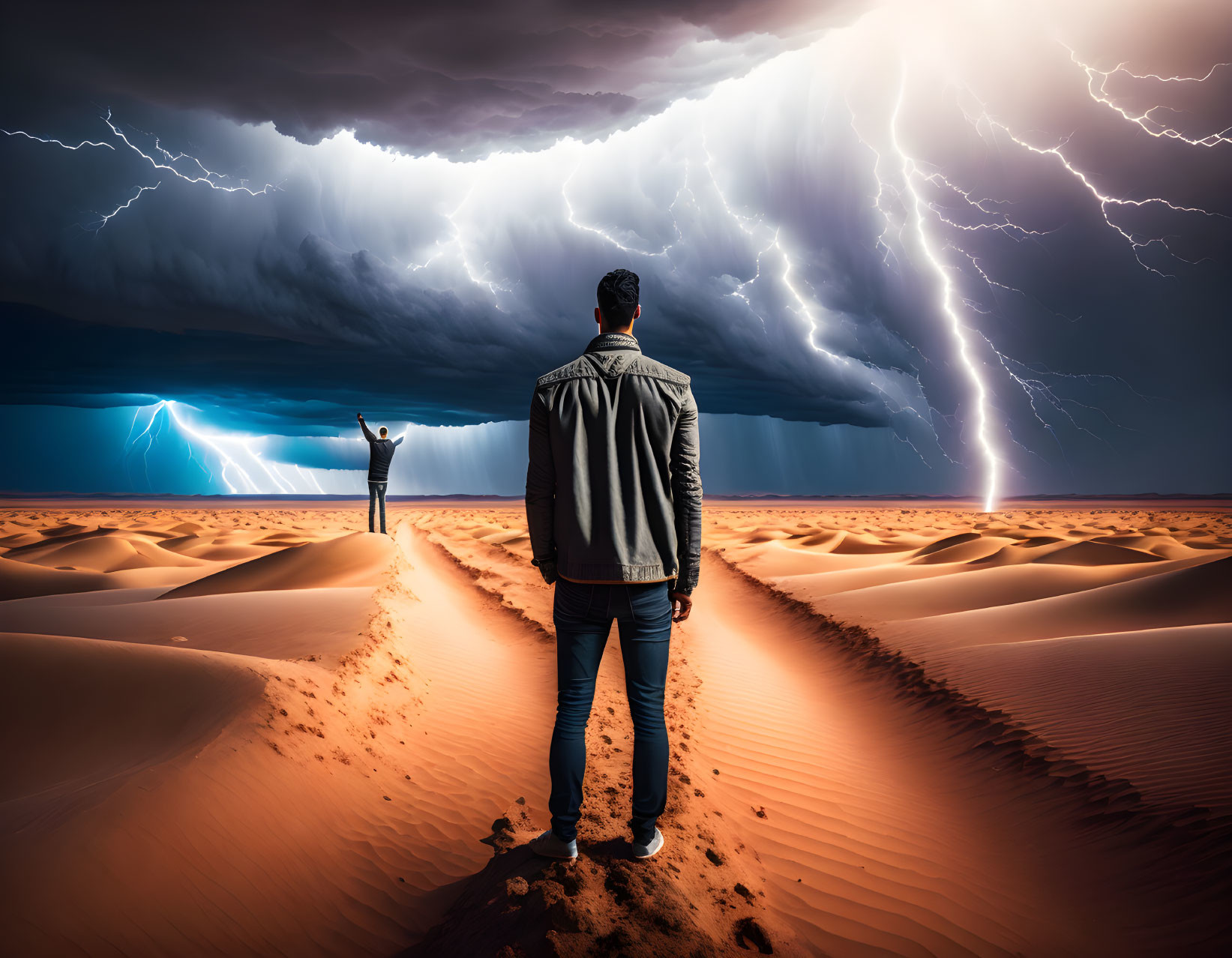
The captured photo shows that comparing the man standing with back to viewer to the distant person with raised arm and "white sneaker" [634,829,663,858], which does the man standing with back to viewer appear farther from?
the distant person with raised arm

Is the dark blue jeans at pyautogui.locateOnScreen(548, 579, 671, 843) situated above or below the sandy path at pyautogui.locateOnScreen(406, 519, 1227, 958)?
above

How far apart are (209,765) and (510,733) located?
2443 millimetres

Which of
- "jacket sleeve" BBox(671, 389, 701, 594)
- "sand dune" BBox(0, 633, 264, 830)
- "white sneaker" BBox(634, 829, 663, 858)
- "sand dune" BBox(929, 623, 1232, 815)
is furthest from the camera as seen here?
"sand dune" BBox(929, 623, 1232, 815)

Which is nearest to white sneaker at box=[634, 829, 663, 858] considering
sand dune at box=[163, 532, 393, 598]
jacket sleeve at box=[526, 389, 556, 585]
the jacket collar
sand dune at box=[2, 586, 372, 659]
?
jacket sleeve at box=[526, 389, 556, 585]

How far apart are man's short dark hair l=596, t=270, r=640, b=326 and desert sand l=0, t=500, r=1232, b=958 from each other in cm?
245

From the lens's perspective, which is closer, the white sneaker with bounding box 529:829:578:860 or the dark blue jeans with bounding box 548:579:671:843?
the dark blue jeans with bounding box 548:579:671:843

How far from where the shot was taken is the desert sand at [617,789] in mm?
2846

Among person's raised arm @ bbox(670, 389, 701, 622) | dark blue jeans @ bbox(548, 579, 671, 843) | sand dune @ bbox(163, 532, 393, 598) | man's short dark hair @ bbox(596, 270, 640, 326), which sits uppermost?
man's short dark hair @ bbox(596, 270, 640, 326)

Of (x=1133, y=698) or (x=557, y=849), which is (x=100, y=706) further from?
(x=1133, y=698)

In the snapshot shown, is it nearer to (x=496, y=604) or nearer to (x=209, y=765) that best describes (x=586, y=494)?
(x=209, y=765)

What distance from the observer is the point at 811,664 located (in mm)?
8477

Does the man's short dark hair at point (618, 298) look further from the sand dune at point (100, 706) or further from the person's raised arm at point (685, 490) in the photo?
the sand dune at point (100, 706)

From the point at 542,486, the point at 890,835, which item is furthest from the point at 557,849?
the point at 890,835

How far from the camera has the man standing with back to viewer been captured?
9.09ft
